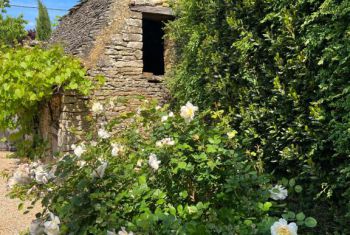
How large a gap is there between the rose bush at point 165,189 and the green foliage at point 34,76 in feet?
12.9

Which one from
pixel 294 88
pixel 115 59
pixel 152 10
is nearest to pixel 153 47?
pixel 152 10

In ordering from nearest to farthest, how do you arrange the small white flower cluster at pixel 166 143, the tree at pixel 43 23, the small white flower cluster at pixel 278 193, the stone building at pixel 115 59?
the small white flower cluster at pixel 278 193 < the small white flower cluster at pixel 166 143 < the stone building at pixel 115 59 < the tree at pixel 43 23

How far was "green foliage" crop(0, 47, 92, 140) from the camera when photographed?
711 cm

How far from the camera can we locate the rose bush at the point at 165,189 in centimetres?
269

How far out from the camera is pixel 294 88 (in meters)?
4.17

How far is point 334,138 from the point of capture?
3.73m

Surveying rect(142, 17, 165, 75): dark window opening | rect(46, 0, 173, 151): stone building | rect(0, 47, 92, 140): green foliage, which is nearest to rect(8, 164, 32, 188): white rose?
rect(0, 47, 92, 140): green foliage

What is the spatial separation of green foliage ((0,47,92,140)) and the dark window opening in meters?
4.03

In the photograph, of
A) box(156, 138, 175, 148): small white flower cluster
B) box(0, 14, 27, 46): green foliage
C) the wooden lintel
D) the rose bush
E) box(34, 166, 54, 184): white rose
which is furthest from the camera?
box(0, 14, 27, 46): green foliage

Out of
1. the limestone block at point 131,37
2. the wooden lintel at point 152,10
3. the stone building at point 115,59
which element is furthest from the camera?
the wooden lintel at point 152,10

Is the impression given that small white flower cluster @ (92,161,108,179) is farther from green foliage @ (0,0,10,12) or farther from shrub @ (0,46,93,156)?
green foliage @ (0,0,10,12)

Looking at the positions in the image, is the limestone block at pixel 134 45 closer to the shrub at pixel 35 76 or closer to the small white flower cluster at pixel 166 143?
the shrub at pixel 35 76

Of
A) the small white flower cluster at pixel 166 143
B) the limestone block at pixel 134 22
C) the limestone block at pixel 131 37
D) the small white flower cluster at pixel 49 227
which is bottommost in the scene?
the small white flower cluster at pixel 49 227

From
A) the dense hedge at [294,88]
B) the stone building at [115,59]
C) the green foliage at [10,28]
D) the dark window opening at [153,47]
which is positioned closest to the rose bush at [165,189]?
the dense hedge at [294,88]
